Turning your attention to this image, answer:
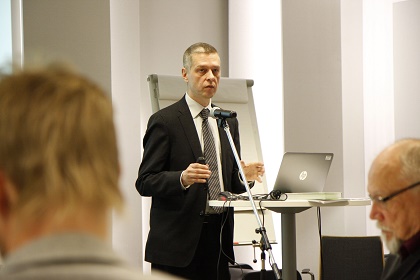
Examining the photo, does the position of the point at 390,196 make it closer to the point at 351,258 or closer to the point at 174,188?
the point at 174,188

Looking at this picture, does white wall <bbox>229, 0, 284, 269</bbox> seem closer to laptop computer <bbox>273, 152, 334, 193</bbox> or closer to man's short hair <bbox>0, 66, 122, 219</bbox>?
laptop computer <bbox>273, 152, 334, 193</bbox>

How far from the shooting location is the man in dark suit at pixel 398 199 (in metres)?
1.94

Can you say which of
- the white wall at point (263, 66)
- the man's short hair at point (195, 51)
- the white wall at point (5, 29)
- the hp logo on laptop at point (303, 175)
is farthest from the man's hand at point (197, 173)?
the white wall at point (263, 66)

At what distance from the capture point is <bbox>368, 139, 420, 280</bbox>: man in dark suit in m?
1.94

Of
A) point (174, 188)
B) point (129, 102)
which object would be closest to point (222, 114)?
point (174, 188)

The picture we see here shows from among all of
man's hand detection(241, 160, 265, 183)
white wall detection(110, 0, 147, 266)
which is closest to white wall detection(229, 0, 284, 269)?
white wall detection(110, 0, 147, 266)

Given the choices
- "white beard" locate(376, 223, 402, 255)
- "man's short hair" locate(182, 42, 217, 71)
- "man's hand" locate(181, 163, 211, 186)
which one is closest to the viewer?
"white beard" locate(376, 223, 402, 255)

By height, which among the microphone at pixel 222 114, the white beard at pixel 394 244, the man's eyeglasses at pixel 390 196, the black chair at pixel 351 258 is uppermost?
the microphone at pixel 222 114

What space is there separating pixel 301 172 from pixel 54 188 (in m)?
2.72

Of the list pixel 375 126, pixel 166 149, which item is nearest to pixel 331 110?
pixel 375 126

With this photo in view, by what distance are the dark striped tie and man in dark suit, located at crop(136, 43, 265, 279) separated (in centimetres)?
2

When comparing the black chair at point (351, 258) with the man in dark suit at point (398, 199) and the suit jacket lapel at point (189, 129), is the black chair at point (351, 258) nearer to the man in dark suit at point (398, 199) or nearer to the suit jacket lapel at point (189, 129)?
the suit jacket lapel at point (189, 129)

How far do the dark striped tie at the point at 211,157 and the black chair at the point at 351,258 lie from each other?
0.98m

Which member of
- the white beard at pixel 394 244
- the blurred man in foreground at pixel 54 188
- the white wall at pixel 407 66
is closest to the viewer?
the blurred man in foreground at pixel 54 188
